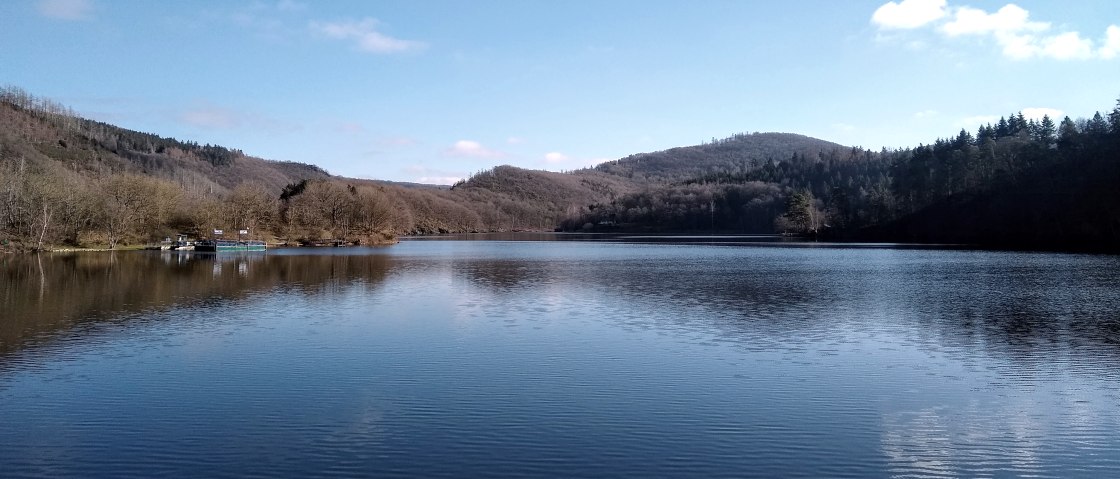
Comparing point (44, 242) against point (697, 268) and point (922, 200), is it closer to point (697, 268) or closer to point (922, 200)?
point (697, 268)

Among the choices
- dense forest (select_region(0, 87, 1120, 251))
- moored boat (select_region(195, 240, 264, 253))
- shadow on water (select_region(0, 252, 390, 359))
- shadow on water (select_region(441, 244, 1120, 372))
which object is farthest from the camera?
moored boat (select_region(195, 240, 264, 253))

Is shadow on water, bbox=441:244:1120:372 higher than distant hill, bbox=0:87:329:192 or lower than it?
lower

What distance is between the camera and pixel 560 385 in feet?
40.3

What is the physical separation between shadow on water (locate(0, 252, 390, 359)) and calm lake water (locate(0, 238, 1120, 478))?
231 mm

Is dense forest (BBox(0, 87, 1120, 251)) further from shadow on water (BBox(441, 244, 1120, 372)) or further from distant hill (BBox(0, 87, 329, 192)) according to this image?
shadow on water (BBox(441, 244, 1120, 372))

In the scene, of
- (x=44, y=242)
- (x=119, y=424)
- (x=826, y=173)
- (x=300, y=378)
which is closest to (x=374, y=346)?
(x=300, y=378)

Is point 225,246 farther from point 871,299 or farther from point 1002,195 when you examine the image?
point 1002,195

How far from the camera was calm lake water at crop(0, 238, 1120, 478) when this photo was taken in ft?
27.9

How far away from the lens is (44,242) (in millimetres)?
56438

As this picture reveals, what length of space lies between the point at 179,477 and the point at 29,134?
161797 mm

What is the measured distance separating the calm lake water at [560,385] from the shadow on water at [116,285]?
0.23 metres

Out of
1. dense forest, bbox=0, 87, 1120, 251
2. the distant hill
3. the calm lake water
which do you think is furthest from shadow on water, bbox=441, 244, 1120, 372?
the distant hill

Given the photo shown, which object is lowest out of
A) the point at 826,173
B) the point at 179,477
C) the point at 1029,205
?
the point at 179,477

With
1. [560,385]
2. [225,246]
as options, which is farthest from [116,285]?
[225,246]
